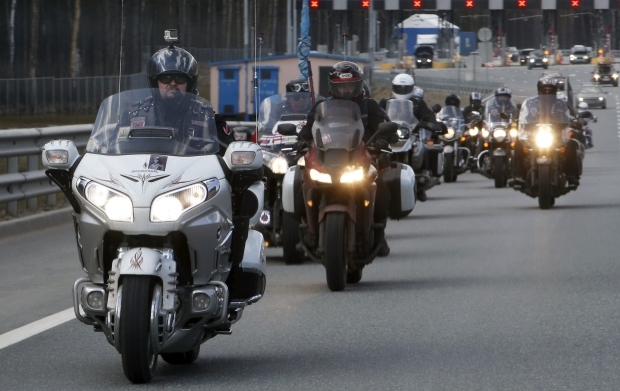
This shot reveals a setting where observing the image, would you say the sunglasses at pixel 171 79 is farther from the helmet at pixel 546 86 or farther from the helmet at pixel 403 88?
the helmet at pixel 403 88

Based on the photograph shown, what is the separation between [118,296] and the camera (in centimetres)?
686

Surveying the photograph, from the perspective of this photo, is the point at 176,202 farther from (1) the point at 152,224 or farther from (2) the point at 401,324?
(2) the point at 401,324

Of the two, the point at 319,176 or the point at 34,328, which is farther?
the point at 319,176

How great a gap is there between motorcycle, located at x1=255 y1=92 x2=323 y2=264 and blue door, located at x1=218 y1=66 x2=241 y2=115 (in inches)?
1750

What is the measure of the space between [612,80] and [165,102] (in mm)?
103429

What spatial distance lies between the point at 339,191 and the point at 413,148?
8.35 meters

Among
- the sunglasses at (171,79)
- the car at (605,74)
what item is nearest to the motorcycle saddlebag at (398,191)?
the sunglasses at (171,79)

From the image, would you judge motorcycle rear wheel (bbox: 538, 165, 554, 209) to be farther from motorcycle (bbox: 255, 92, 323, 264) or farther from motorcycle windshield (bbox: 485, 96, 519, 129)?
motorcycle windshield (bbox: 485, 96, 519, 129)

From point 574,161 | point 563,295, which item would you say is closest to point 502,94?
point 574,161

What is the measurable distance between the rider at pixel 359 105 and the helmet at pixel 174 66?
3.59m

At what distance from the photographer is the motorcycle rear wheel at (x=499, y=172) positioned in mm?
26281

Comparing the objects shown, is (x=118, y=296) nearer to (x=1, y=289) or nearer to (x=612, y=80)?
(x=1, y=289)

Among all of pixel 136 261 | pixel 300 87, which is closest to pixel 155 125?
pixel 136 261

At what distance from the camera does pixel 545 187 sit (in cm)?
2011
